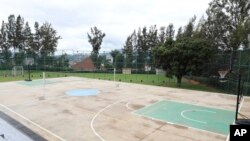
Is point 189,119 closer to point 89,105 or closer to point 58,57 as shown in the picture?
→ point 89,105

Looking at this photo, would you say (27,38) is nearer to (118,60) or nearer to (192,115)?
(118,60)

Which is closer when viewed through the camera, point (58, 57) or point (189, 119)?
point (189, 119)

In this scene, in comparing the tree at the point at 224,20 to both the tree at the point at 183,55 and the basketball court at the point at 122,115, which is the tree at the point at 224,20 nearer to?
the tree at the point at 183,55

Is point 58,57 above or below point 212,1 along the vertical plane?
below

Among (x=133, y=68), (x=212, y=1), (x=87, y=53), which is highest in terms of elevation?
(x=212, y=1)

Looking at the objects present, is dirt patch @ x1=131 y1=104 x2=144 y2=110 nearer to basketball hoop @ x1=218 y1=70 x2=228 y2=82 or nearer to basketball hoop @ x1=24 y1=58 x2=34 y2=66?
basketball hoop @ x1=218 y1=70 x2=228 y2=82

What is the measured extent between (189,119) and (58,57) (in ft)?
95.0

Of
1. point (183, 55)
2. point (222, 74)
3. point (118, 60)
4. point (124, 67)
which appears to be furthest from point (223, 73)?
point (118, 60)

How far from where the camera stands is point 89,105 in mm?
13656

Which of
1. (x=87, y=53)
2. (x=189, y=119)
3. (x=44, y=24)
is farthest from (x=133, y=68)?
(x=44, y=24)

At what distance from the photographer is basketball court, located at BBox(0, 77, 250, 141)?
346 inches

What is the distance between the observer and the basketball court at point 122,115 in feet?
28.9

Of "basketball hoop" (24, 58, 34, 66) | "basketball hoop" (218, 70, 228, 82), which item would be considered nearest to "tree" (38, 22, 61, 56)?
"basketball hoop" (24, 58, 34, 66)

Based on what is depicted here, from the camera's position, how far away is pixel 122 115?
37.6 ft
